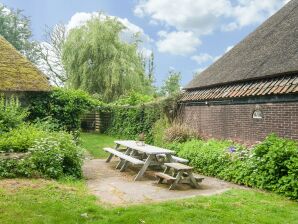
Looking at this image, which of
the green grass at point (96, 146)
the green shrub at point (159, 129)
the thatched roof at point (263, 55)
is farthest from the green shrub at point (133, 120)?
the thatched roof at point (263, 55)

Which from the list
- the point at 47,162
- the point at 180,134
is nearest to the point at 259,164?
the point at 47,162

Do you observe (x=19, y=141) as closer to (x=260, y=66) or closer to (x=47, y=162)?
(x=47, y=162)

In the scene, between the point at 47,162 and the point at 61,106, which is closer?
the point at 47,162

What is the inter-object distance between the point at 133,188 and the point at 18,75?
894cm

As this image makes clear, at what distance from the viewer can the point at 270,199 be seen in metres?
7.32

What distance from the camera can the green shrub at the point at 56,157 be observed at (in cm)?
866

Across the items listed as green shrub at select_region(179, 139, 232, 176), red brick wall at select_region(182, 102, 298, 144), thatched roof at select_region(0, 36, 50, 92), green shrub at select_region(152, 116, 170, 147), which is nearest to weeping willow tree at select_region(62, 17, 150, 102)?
thatched roof at select_region(0, 36, 50, 92)

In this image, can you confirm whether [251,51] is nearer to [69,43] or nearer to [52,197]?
[52,197]

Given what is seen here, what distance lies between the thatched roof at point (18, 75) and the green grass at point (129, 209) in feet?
24.4

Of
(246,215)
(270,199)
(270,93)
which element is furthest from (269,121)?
(246,215)

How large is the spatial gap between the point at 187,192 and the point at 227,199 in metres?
1.23

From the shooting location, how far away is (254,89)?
439 inches

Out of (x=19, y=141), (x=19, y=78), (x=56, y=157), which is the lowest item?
(x=56, y=157)

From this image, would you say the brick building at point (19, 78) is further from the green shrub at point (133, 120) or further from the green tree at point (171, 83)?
A: the green tree at point (171, 83)
